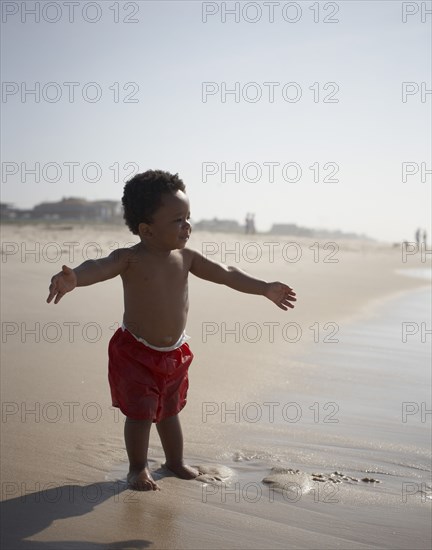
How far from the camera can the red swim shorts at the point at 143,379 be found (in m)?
2.77

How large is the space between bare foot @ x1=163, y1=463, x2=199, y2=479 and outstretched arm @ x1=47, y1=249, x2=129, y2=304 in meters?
0.82

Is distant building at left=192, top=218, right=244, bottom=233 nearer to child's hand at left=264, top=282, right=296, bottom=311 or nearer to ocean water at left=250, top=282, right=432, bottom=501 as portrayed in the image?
ocean water at left=250, top=282, right=432, bottom=501

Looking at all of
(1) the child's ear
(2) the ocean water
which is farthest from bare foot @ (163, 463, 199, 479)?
(1) the child's ear

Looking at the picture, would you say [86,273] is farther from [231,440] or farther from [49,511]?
[231,440]

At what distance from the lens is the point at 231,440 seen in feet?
10.8

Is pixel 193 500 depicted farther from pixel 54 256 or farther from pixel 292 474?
pixel 54 256

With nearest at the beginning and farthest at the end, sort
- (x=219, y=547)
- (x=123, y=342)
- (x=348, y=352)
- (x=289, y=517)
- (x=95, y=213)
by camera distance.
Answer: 1. (x=219, y=547)
2. (x=289, y=517)
3. (x=123, y=342)
4. (x=348, y=352)
5. (x=95, y=213)

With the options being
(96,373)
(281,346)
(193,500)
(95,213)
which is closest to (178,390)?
(193,500)

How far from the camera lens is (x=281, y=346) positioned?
19.0 feet

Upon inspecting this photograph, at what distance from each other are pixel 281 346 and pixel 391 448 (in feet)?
8.37

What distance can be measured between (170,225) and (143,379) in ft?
2.08

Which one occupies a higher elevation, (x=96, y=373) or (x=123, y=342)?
(x=123, y=342)

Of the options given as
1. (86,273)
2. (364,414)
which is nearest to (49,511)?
(86,273)

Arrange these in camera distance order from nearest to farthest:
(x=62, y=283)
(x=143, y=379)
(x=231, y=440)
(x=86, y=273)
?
(x=62, y=283) < (x=86, y=273) < (x=143, y=379) < (x=231, y=440)
